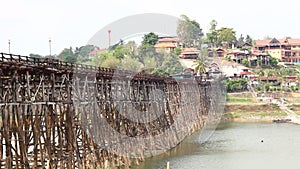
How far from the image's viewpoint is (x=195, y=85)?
205 ft

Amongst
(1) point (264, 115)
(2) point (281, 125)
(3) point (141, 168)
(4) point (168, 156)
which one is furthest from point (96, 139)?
(1) point (264, 115)

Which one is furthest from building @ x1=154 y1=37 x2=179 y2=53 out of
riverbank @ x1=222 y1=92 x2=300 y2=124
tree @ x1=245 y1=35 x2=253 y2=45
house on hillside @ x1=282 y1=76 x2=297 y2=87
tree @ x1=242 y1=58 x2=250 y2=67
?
riverbank @ x1=222 y1=92 x2=300 y2=124

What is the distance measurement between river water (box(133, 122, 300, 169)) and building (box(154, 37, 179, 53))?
6487cm

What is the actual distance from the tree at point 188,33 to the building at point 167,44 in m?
6.72

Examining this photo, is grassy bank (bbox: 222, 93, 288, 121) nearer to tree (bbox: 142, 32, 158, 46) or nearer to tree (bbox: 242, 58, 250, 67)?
tree (bbox: 242, 58, 250, 67)

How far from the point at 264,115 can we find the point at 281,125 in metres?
8.59

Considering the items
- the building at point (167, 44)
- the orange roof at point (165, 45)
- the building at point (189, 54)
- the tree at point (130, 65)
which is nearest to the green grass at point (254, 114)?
Result: the tree at point (130, 65)

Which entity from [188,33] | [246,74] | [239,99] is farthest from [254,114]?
[188,33]

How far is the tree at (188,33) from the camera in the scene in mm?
140875

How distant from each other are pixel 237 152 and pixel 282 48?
8915 centimetres

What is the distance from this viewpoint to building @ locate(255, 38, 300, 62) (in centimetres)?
12519

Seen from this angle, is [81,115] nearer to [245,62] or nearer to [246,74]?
[246,74]

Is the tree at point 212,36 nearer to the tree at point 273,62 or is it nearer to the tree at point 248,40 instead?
the tree at point 248,40

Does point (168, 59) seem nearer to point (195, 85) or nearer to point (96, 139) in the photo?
point (195, 85)
